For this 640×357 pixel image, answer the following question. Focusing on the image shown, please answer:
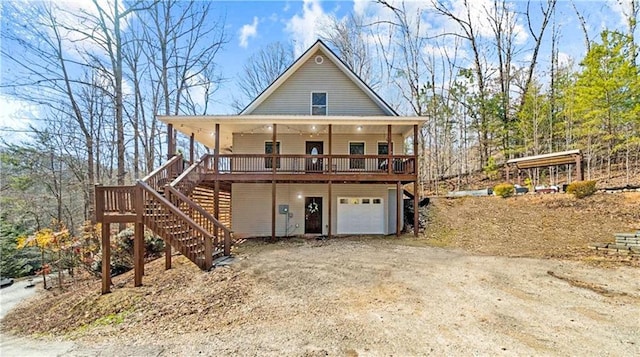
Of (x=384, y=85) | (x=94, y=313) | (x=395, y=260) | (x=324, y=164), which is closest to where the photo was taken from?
(x=94, y=313)

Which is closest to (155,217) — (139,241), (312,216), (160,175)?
(139,241)

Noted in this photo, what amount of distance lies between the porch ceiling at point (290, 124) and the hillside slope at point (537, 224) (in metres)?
4.59

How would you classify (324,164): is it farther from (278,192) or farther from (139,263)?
(139,263)

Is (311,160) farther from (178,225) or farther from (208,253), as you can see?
(208,253)

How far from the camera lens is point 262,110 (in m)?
15.2

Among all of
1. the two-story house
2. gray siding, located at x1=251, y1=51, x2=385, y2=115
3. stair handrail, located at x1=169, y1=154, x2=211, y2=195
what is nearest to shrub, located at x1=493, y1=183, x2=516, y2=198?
the two-story house

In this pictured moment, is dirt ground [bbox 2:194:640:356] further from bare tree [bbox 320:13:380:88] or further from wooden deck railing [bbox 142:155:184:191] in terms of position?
bare tree [bbox 320:13:380:88]

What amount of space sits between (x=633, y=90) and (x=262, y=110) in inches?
758

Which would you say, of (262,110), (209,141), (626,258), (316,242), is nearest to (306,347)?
(316,242)

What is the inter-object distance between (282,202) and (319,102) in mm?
5085

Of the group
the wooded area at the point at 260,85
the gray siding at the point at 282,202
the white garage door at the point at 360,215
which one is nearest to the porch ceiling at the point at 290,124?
the wooded area at the point at 260,85

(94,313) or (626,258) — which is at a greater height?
(626,258)

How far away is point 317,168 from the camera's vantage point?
14.4 meters

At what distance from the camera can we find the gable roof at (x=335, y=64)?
49.1 ft
